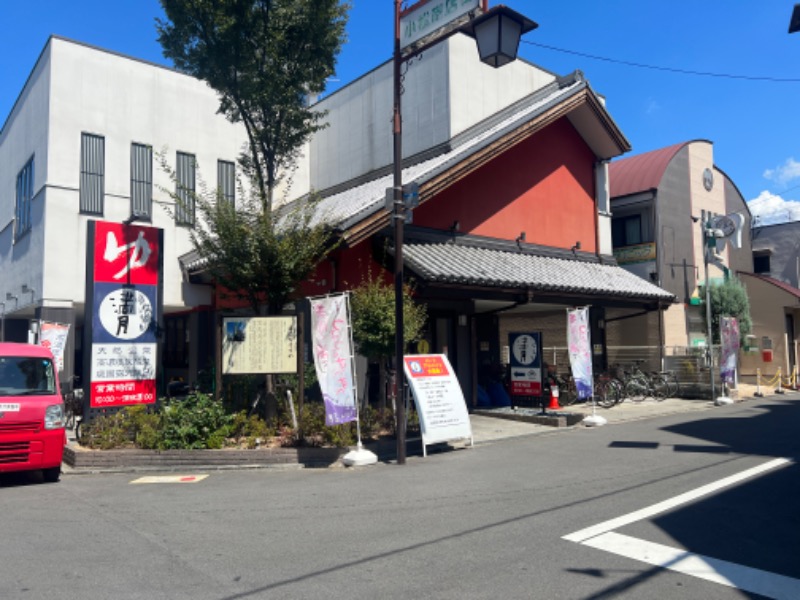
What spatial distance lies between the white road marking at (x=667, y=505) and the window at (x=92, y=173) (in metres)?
16.4

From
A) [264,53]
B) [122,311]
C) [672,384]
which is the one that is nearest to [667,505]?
[122,311]

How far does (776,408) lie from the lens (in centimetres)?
1802

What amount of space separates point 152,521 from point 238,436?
13.3ft

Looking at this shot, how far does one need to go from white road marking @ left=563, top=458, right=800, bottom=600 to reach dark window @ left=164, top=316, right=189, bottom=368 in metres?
16.7

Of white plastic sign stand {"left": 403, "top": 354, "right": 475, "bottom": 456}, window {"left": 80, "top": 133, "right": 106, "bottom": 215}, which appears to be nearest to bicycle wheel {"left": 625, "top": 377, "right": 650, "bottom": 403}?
white plastic sign stand {"left": 403, "top": 354, "right": 475, "bottom": 456}

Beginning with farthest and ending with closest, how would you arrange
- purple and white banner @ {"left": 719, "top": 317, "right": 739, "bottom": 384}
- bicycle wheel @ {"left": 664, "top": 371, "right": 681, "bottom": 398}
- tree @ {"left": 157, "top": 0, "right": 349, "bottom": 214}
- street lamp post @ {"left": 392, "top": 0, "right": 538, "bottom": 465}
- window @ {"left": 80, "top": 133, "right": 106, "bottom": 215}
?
bicycle wheel @ {"left": 664, "top": 371, "right": 681, "bottom": 398} < purple and white banner @ {"left": 719, "top": 317, "right": 739, "bottom": 384} < window @ {"left": 80, "top": 133, "right": 106, "bottom": 215} < tree @ {"left": 157, "top": 0, "right": 349, "bottom": 214} < street lamp post @ {"left": 392, "top": 0, "right": 538, "bottom": 465}

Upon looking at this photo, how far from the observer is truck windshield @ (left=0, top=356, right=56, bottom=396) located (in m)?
9.54

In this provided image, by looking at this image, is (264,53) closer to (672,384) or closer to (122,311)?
(122,311)

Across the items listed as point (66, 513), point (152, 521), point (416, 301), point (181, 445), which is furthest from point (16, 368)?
point (416, 301)

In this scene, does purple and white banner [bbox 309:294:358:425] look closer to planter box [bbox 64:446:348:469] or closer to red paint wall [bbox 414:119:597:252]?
planter box [bbox 64:446:348:469]

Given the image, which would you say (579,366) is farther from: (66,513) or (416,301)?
(66,513)

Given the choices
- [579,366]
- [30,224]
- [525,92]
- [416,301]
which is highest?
[525,92]

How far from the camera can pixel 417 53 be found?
35.3ft

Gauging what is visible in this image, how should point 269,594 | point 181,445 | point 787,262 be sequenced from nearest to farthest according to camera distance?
point 269,594
point 181,445
point 787,262
